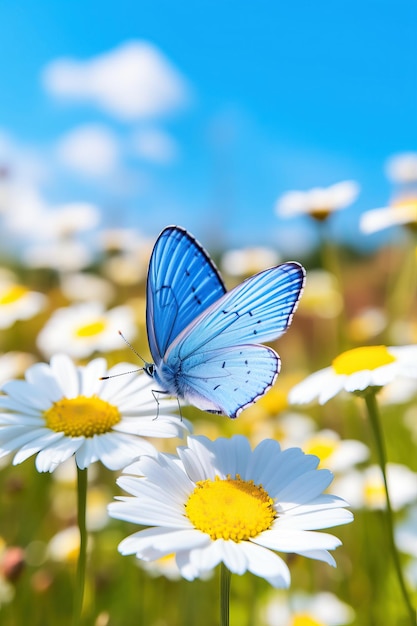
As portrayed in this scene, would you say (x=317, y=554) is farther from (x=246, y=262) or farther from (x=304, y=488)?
(x=246, y=262)

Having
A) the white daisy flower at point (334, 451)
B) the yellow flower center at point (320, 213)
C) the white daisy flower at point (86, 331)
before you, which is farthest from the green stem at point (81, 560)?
the yellow flower center at point (320, 213)

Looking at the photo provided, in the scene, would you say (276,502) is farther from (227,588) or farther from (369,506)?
(369,506)

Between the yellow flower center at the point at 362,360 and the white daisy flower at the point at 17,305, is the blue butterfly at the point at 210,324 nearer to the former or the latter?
the yellow flower center at the point at 362,360

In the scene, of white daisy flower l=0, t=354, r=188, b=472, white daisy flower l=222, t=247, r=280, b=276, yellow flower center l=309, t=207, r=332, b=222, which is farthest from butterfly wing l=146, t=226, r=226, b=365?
white daisy flower l=222, t=247, r=280, b=276

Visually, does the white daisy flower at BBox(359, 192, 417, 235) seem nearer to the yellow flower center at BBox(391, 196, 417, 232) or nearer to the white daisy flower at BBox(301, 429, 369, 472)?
the yellow flower center at BBox(391, 196, 417, 232)

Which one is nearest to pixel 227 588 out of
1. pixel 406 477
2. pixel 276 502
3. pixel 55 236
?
pixel 276 502

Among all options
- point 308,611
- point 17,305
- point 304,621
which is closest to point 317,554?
point 304,621
